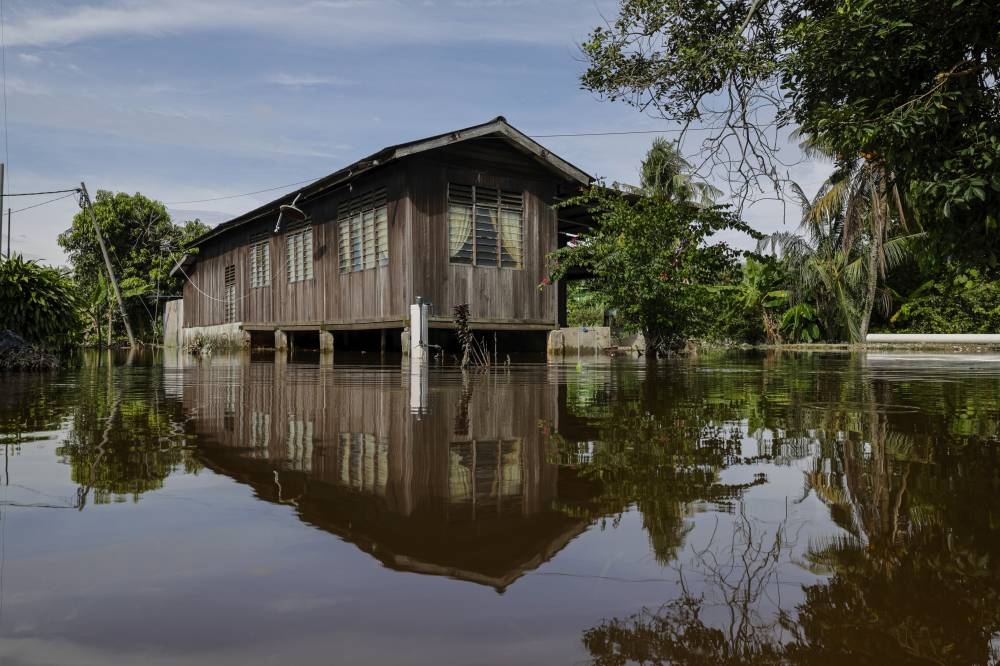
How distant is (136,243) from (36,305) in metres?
25.5

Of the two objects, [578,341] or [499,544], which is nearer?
[499,544]

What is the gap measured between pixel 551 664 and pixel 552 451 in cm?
203

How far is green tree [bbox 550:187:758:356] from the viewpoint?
13.4 m

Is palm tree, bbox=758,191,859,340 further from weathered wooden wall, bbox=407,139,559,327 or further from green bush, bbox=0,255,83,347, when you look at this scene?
green bush, bbox=0,255,83,347

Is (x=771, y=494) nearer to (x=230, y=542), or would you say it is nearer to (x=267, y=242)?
(x=230, y=542)

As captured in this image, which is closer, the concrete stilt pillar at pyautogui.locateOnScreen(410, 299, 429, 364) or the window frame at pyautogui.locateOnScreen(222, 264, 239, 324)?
the concrete stilt pillar at pyautogui.locateOnScreen(410, 299, 429, 364)

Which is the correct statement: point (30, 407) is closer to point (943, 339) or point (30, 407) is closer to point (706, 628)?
point (706, 628)

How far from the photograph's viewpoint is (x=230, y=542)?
1.87 meters

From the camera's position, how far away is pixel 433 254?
47.5 ft

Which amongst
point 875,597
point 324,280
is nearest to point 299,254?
point 324,280

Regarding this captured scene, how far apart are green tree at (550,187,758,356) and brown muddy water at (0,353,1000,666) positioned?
31.2 ft

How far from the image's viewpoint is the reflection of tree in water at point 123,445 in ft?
8.39

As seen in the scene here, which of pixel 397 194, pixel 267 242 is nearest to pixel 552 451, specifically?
pixel 397 194

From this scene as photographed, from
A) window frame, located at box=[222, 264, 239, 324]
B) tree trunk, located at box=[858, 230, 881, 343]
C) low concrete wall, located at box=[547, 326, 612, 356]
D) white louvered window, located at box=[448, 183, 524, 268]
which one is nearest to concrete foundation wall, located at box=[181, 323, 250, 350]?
window frame, located at box=[222, 264, 239, 324]
